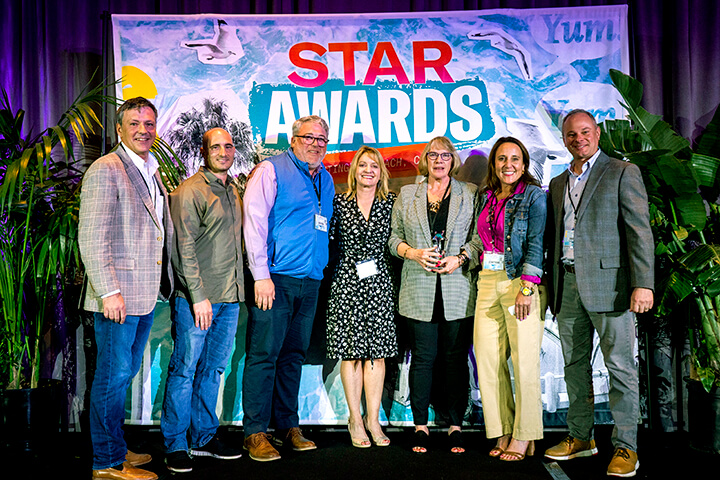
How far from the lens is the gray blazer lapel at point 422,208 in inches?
127

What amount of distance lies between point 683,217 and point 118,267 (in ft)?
10.3

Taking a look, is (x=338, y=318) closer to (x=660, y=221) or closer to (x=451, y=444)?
(x=451, y=444)

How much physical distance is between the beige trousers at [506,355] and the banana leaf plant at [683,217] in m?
0.82

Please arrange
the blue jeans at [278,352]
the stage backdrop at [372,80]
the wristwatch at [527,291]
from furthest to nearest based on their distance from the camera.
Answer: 1. the stage backdrop at [372,80]
2. the blue jeans at [278,352]
3. the wristwatch at [527,291]

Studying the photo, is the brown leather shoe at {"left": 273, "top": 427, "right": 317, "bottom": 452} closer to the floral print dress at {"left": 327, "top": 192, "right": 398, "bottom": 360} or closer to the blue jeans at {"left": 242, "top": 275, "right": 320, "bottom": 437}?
the blue jeans at {"left": 242, "top": 275, "right": 320, "bottom": 437}

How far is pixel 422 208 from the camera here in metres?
3.27

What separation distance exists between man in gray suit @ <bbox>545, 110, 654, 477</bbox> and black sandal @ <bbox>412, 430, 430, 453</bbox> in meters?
0.69

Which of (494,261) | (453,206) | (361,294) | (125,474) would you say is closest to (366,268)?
A: (361,294)

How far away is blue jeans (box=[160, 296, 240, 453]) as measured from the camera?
2.88 metres

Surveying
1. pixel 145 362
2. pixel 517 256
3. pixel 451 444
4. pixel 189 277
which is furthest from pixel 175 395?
pixel 517 256

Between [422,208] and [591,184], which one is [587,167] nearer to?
[591,184]

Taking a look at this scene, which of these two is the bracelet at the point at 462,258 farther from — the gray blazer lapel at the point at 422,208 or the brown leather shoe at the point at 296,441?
the brown leather shoe at the point at 296,441

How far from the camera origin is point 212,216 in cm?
298

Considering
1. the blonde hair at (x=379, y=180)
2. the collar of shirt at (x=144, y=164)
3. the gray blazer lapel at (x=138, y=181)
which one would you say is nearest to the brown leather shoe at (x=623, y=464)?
the blonde hair at (x=379, y=180)
